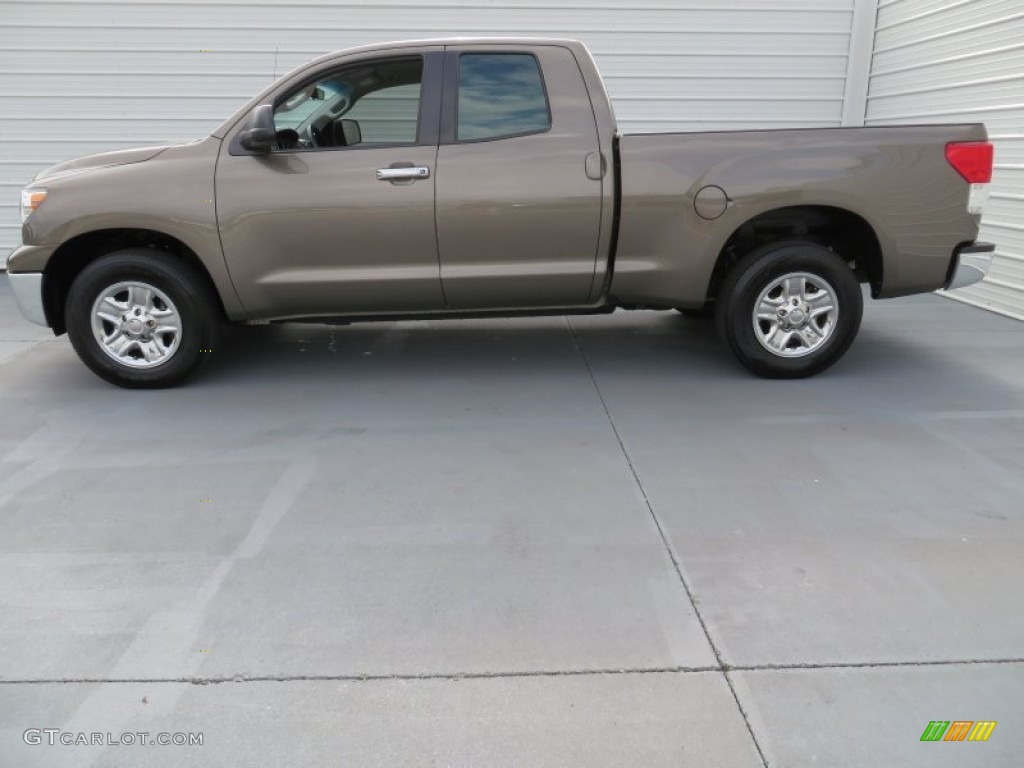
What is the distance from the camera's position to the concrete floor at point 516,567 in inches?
101

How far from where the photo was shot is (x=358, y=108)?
5406mm

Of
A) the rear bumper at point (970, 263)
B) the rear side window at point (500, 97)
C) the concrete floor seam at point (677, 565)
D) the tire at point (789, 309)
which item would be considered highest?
the rear side window at point (500, 97)

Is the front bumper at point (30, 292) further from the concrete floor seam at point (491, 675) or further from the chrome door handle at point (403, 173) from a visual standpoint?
the concrete floor seam at point (491, 675)

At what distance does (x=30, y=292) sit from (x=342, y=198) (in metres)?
2.01

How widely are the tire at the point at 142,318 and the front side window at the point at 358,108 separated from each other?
3.61 ft

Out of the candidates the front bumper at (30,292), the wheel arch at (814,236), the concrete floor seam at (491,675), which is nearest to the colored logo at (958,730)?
the concrete floor seam at (491,675)

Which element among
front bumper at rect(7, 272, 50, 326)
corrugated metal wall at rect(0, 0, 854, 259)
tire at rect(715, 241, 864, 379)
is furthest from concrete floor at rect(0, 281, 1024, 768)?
corrugated metal wall at rect(0, 0, 854, 259)

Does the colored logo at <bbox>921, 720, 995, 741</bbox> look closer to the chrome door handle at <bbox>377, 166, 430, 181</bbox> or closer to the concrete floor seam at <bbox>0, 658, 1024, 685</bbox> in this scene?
the concrete floor seam at <bbox>0, 658, 1024, 685</bbox>

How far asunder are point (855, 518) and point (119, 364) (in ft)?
14.1

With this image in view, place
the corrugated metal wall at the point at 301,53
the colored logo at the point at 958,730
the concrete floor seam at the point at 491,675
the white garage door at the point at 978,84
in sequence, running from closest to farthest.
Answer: the colored logo at the point at 958,730
the concrete floor seam at the point at 491,675
the white garage door at the point at 978,84
the corrugated metal wall at the point at 301,53

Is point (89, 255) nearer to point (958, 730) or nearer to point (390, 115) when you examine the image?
point (390, 115)

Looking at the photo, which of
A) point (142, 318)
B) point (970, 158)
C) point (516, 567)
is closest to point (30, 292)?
point (142, 318)

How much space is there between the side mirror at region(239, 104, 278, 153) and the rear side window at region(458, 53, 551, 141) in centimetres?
109

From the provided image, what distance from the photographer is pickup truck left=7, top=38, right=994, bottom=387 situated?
5203mm
